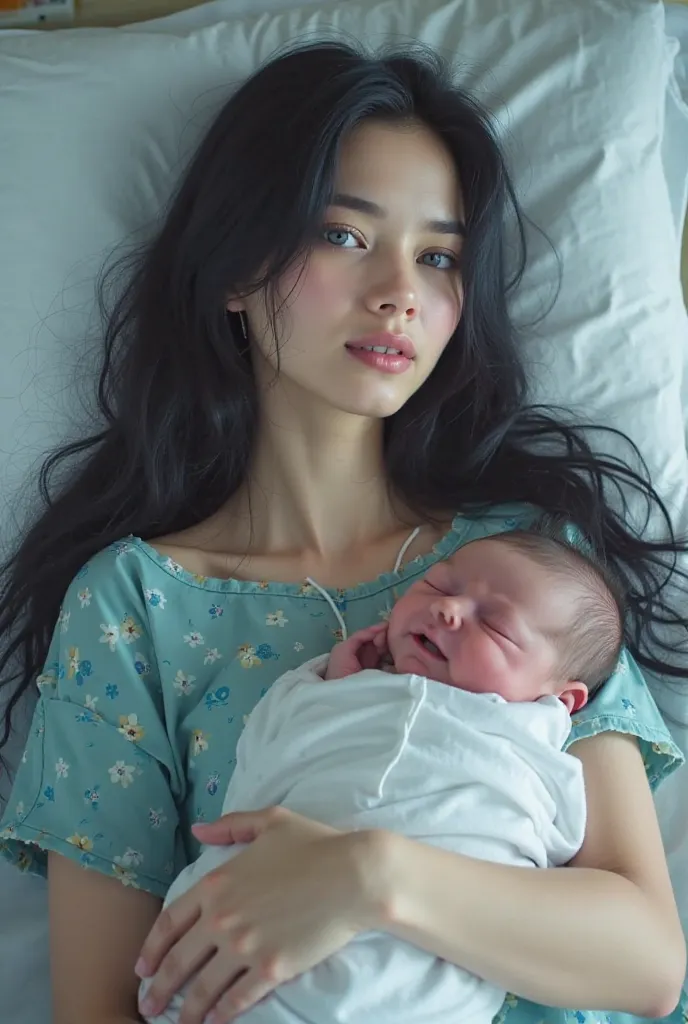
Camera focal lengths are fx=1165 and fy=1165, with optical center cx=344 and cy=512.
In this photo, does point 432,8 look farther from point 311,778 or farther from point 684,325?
point 311,778

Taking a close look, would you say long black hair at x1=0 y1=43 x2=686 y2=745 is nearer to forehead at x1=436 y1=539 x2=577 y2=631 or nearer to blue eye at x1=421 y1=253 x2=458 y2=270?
blue eye at x1=421 y1=253 x2=458 y2=270

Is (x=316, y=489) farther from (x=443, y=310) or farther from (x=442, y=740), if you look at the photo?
(x=442, y=740)

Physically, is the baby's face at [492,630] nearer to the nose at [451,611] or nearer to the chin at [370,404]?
the nose at [451,611]

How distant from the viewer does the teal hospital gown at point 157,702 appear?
4.50ft

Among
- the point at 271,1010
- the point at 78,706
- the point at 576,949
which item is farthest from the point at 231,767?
the point at 576,949

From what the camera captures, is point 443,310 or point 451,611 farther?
point 443,310

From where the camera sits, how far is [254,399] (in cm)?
164

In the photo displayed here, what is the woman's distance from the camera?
114 cm

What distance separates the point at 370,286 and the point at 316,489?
313mm

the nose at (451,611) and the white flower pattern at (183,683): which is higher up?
the nose at (451,611)

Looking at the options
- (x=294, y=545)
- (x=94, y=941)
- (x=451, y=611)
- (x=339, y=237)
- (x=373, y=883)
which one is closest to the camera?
(x=373, y=883)

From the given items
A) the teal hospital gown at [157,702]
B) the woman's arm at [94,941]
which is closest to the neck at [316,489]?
the teal hospital gown at [157,702]

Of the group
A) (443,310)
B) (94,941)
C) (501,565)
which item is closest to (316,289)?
(443,310)

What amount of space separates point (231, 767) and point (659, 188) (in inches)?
41.2
